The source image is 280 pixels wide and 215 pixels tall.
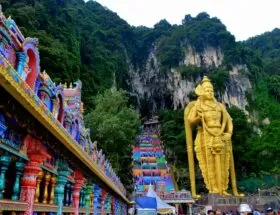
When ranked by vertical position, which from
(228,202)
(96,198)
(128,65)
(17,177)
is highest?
(128,65)

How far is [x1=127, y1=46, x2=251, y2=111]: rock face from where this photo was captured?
137 feet

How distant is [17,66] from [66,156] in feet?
6.04

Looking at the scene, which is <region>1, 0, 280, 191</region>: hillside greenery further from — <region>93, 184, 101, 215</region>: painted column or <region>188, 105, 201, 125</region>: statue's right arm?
<region>93, 184, 101, 215</region>: painted column

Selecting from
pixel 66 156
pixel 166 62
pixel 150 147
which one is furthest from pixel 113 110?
pixel 166 62

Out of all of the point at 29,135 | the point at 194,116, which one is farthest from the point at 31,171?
the point at 194,116

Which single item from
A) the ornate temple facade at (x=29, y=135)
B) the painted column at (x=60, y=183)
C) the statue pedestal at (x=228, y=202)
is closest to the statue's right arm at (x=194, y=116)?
the statue pedestal at (x=228, y=202)

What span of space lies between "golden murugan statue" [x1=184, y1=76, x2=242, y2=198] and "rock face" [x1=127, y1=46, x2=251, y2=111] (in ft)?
85.1

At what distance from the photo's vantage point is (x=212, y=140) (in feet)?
49.4

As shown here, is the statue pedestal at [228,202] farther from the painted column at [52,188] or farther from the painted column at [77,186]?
the painted column at [52,188]

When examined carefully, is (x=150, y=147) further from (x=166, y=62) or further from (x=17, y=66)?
(x=17, y=66)

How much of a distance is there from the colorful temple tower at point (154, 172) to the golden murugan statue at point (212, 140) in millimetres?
2016

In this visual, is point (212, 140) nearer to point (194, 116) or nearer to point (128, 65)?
point (194, 116)

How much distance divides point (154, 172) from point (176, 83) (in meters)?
21.8

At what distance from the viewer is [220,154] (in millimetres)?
15039
